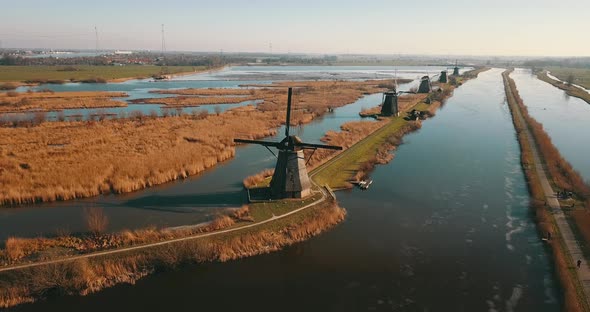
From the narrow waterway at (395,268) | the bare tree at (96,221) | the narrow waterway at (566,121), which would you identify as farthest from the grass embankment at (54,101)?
the narrow waterway at (566,121)

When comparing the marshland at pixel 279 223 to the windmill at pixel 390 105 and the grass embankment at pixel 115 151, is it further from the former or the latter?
the windmill at pixel 390 105

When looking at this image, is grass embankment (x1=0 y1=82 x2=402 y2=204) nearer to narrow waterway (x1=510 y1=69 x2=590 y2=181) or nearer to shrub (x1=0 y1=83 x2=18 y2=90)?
narrow waterway (x1=510 y1=69 x2=590 y2=181)

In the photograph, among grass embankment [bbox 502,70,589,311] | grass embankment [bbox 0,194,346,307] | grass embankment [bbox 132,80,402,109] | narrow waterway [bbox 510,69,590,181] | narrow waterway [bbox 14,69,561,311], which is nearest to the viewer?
grass embankment [bbox 0,194,346,307]

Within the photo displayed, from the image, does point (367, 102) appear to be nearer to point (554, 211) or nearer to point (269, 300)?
point (554, 211)

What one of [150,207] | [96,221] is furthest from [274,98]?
[96,221]

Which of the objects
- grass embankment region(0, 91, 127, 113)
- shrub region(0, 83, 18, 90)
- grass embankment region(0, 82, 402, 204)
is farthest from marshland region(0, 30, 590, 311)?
shrub region(0, 83, 18, 90)
